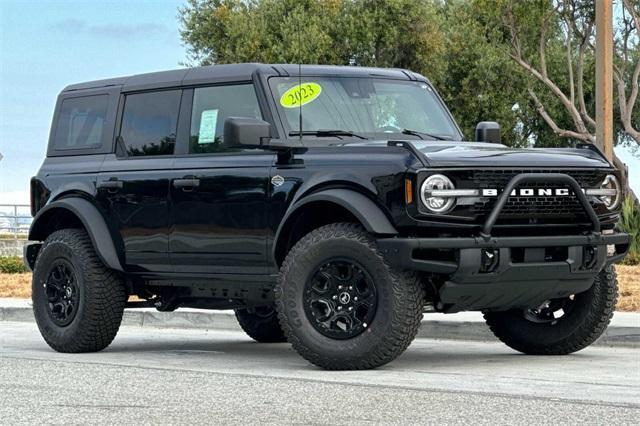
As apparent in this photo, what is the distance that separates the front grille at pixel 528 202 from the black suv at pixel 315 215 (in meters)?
0.02

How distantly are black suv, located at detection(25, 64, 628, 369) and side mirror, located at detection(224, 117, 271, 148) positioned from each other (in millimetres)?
12

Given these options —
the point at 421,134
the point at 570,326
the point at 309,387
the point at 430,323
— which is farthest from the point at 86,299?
the point at 570,326

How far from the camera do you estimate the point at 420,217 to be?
9.25 meters

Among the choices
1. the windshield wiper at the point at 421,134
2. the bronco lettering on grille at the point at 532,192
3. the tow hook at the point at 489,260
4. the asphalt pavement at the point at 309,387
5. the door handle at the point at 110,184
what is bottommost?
the asphalt pavement at the point at 309,387

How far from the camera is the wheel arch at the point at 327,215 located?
9.42 meters

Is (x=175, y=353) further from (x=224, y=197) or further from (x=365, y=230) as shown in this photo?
(x=365, y=230)

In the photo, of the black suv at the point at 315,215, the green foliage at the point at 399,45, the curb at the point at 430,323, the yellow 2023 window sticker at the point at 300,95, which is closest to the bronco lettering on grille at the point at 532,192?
the black suv at the point at 315,215

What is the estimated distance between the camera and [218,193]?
10570 mm

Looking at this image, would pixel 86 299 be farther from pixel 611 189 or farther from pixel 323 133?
pixel 611 189

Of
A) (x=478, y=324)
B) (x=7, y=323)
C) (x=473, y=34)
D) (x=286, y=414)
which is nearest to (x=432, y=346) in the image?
(x=478, y=324)

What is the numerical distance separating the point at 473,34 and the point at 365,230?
137 feet

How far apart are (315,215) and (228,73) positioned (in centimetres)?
160

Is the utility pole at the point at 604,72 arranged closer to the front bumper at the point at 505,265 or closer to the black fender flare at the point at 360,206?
the front bumper at the point at 505,265

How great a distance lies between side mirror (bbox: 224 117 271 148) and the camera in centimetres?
1000
